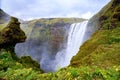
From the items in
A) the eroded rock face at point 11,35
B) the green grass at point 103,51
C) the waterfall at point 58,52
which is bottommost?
the waterfall at point 58,52

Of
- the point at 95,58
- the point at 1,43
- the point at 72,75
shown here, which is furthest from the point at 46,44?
the point at 72,75

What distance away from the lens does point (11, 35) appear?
4003cm

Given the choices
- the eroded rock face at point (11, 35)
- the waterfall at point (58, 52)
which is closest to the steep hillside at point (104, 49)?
the eroded rock face at point (11, 35)

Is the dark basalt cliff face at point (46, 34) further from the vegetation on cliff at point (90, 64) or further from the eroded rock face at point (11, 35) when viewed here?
the eroded rock face at point (11, 35)

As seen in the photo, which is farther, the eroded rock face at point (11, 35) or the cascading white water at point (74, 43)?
the cascading white water at point (74, 43)

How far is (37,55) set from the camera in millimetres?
106062

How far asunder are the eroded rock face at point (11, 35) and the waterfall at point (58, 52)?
122 ft

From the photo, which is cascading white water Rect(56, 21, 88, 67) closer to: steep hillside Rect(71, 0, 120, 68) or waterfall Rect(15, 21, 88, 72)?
waterfall Rect(15, 21, 88, 72)

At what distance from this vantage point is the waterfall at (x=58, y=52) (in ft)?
276

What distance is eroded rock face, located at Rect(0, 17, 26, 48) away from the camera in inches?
1547

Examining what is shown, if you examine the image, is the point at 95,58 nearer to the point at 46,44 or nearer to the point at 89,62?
the point at 89,62

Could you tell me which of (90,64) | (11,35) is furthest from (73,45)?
(90,64)

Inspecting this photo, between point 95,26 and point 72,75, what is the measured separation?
71.4 metres

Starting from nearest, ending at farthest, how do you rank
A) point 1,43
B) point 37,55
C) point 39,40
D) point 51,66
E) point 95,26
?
point 1,43, point 95,26, point 51,66, point 37,55, point 39,40
